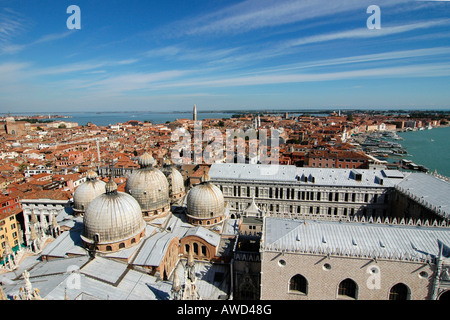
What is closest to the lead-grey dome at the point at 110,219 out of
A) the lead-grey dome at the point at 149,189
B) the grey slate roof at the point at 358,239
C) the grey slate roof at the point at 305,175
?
the lead-grey dome at the point at 149,189

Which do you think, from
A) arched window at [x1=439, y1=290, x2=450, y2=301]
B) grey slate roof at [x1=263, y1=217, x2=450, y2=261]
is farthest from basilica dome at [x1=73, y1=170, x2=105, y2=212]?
arched window at [x1=439, y1=290, x2=450, y2=301]

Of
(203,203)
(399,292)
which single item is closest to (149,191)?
(203,203)

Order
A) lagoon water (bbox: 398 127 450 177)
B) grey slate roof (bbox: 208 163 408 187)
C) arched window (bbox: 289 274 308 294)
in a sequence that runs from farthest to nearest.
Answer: lagoon water (bbox: 398 127 450 177) → grey slate roof (bbox: 208 163 408 187) → arched window (bbox: 289 274 308 294)

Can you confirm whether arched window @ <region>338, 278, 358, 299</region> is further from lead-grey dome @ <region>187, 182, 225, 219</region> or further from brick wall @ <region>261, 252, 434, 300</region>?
lead-grey dome @ <region>187, 182, 225, 219</region>

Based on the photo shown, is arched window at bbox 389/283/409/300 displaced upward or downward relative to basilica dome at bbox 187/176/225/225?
downward

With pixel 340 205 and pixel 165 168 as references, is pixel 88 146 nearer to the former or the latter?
pixel 165 168
